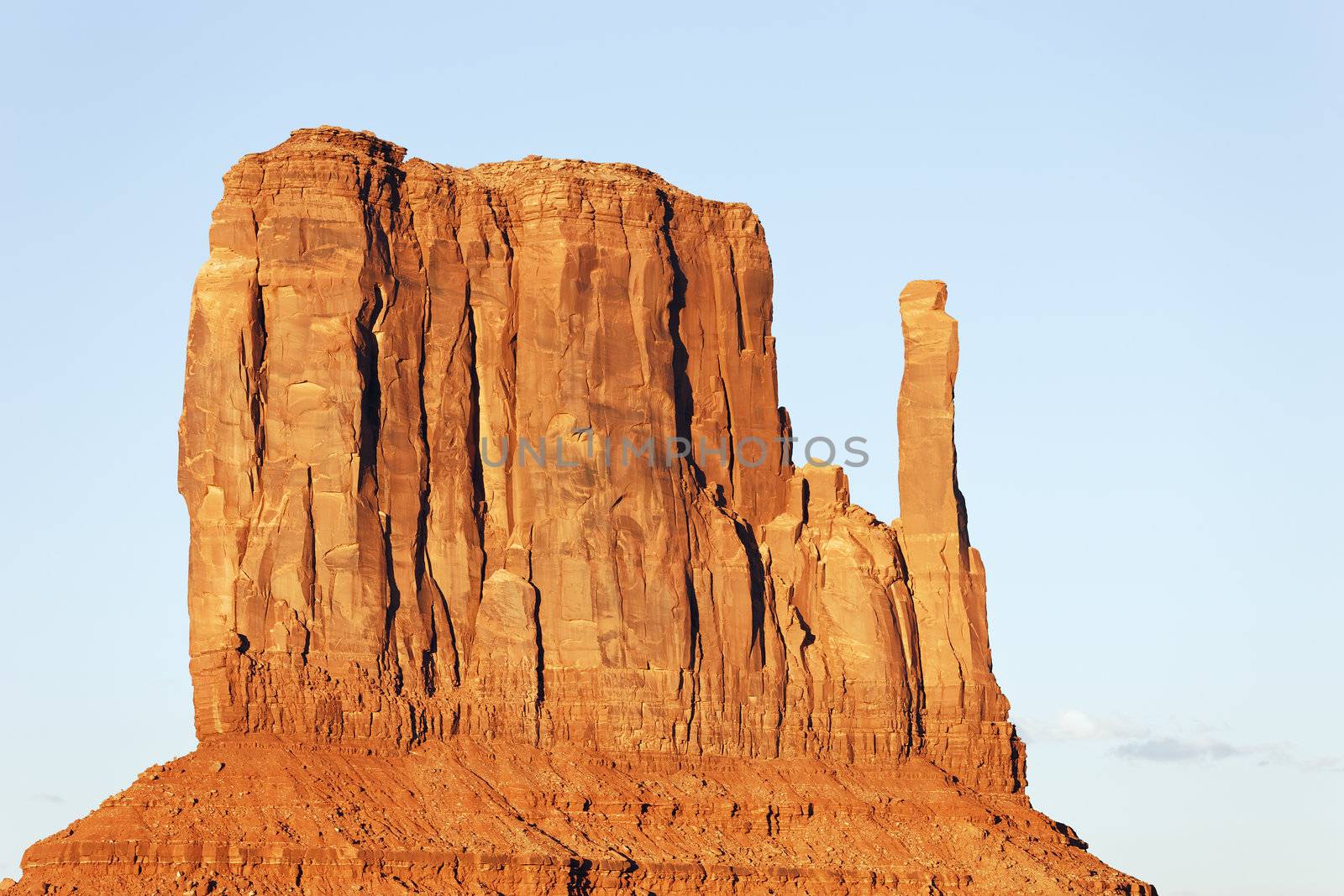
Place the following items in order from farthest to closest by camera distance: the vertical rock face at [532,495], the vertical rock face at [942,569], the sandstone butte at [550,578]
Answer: the vertical rock face at [942,569]
the vertical rock face at [532,495]
the sandstone butte at [550,578]

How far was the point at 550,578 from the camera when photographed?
406 feet

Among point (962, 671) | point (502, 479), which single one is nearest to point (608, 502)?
point (502, 479)

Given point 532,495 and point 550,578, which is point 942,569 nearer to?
point 550,578

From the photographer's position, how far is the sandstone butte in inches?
4660

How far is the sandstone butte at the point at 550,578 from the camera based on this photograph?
118 m

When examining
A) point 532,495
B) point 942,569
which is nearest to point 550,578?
point 532,495

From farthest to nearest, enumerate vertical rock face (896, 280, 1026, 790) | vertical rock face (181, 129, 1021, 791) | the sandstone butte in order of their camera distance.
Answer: vertical rock face (896, 280, 1026, 790)
vertical rock face (181, 129, 1021, 791)
the sandstone butte

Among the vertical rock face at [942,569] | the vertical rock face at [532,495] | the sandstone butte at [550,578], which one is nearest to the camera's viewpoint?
the sandstone butte at [550,578]

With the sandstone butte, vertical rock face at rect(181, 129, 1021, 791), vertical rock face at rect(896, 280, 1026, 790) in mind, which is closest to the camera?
the sandstone butte

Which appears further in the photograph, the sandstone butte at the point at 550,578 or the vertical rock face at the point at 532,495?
the vertical rock face at the point at 532,495

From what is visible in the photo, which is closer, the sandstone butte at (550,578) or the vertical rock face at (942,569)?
the sandstone butte at (550,578)

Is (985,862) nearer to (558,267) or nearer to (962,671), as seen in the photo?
(962,671)

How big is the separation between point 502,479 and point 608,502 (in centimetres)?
296

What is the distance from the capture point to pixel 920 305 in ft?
429
